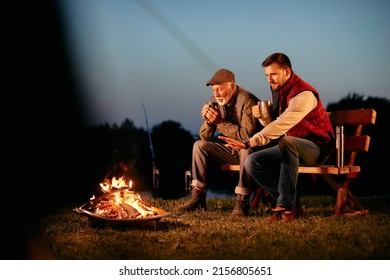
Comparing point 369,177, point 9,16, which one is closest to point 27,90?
point 9,16

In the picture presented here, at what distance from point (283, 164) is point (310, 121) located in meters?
0.61

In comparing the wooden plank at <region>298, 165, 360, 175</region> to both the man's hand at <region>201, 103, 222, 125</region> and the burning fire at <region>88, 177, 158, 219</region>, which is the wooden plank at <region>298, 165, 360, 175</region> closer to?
the man's hand at <region>201, 103, 222, 125</region>

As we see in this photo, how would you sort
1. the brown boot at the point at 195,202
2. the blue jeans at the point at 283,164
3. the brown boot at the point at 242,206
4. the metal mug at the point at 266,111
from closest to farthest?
the blue jeans at the point at 283,164, the metal mug at the point at 266,111, the brown boot at the point at 242,206, the brown boot at the point at 195,202

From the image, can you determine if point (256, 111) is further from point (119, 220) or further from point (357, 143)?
point (119, 220)

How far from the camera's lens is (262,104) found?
19.0 ft

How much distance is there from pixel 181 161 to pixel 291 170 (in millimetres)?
9922

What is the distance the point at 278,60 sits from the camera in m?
5.80

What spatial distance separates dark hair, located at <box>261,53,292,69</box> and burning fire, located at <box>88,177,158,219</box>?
1.99m

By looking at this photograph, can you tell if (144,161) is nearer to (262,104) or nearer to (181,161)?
(181,161)

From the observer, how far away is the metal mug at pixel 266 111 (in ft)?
19.0

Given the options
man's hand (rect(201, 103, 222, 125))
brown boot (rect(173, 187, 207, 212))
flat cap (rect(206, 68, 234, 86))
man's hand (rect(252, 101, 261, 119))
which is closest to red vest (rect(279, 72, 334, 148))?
man's hand (rect(252, 101, 261, 119))

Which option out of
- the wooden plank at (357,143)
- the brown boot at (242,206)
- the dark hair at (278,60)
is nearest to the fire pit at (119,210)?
the brown boot at (242,206)

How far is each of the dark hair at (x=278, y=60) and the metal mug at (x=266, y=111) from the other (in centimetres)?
42

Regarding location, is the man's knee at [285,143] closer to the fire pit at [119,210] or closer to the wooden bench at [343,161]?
the wooden bench at [343,161]
